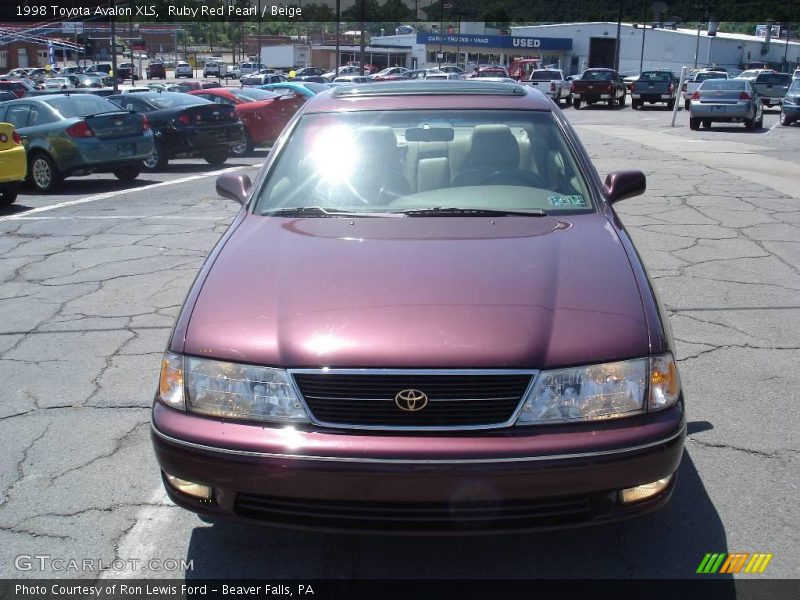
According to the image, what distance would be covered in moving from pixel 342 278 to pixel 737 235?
682 centimetres

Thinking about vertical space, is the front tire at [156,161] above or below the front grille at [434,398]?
below

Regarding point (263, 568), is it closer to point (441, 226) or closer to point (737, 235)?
point (441, 226)

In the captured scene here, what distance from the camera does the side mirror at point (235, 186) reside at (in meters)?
4.50

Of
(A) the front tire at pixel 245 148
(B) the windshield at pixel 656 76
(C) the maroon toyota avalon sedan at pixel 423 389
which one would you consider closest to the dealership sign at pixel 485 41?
(B) the windshield at pixel 656 76

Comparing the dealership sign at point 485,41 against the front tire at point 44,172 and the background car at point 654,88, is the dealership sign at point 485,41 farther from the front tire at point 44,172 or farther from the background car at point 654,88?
the front tire at point 44,172

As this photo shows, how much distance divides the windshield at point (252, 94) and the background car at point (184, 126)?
3.37 meters

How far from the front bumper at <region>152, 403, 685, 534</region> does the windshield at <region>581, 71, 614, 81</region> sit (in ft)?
119

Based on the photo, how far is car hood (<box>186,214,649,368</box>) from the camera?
107 inches

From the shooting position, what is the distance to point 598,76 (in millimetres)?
37094

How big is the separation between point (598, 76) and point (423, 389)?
36.9 meters

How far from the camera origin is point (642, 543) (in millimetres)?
3209

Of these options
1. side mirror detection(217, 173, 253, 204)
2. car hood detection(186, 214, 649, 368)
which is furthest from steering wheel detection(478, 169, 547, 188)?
side mirror detection(217, 173, 253, 204)

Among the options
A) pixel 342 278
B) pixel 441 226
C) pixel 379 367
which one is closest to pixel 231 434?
pixel 379 367

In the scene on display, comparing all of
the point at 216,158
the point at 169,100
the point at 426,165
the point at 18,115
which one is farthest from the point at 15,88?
the point at 426,165
